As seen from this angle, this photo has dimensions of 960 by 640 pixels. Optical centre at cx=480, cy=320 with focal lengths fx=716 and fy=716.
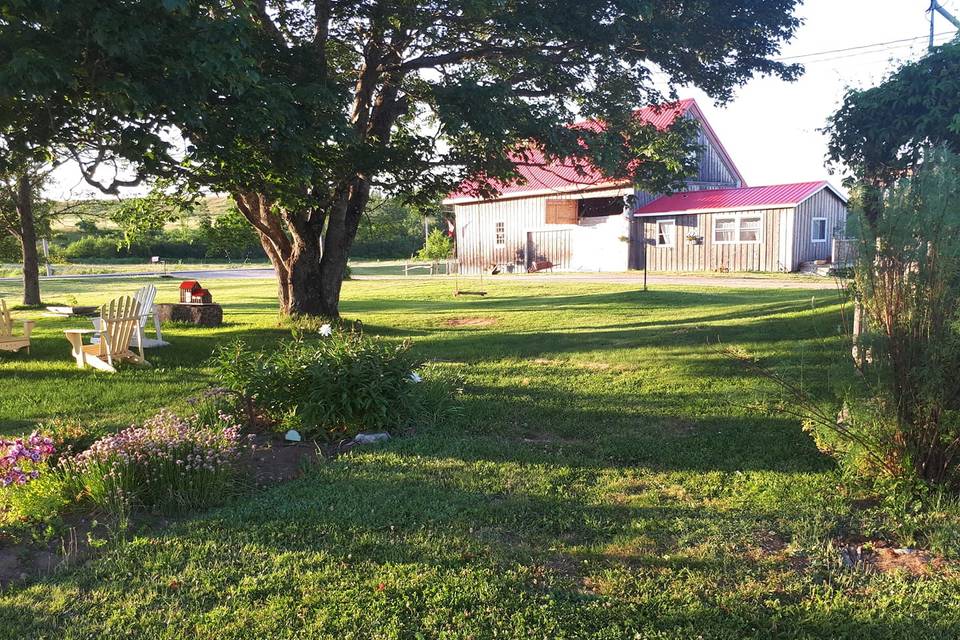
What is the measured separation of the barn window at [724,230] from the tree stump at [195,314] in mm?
20003

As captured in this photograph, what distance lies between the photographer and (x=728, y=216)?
28.1 metres

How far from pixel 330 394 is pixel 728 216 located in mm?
24751

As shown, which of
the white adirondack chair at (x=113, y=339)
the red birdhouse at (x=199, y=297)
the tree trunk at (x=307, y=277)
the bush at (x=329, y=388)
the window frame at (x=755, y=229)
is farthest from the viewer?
the window frame at (x=755, y=229)

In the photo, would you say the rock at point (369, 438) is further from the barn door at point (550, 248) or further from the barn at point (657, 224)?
the barn door at point (550, 248)

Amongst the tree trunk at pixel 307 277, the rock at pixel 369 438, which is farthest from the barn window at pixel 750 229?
the rock at pixel 369 438

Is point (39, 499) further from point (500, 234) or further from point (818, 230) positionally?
point (500, 234)

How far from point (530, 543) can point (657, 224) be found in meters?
27.6

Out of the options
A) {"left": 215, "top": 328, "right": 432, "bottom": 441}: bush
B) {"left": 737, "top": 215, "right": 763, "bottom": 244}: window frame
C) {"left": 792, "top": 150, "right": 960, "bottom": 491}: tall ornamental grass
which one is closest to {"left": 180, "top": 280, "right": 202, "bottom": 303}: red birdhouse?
{"left": 215, "top": 328, "right": 432, "bottom": 441}: bush

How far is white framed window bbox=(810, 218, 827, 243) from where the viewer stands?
27.6 meters

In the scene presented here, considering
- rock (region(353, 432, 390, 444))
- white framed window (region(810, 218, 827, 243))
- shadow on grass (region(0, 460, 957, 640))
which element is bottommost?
shadow on grass (region(0, 460, 957, 640))

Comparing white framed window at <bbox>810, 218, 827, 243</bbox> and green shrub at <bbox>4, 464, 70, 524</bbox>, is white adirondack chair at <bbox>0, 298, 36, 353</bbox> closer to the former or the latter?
green shrub at <bbox>4, 464, 70, 524</bbox>

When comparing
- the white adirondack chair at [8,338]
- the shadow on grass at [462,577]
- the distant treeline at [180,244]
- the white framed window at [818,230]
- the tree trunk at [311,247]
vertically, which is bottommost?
the shadow on grass at [462,577]

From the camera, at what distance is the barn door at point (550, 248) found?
33.1m

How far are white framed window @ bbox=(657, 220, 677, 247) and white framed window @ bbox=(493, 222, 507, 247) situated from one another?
8149 millimetres
